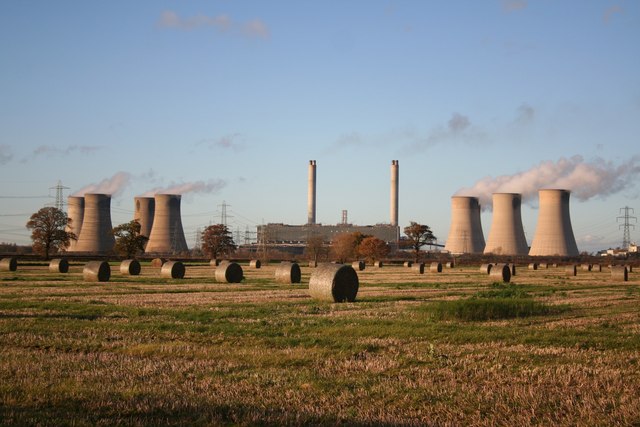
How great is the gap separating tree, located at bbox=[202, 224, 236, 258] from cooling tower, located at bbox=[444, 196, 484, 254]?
29371 millimetres

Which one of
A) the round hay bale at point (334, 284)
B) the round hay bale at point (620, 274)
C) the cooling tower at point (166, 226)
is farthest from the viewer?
the cooling tower at point (166, 226)

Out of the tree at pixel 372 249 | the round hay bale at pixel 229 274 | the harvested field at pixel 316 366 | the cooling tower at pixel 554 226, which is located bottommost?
the harvested field at pixel 316 366

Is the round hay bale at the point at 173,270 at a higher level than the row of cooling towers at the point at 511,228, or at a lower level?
lower

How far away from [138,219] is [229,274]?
72.7m

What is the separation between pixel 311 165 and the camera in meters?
130

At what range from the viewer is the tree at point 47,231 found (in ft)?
227

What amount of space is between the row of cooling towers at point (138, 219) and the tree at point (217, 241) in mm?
5811

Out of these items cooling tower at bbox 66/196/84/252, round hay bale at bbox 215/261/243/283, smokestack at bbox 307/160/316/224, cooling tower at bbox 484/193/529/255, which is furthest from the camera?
smokestack at bbox 307/160/316/224

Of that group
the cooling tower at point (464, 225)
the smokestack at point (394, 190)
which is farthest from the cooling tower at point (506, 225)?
the smokestack at point (394, 190)

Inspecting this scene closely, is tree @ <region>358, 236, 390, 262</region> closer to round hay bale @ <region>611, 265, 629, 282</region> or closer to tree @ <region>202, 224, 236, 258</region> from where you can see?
tree @ <region>202, 224, 236, 258</region>

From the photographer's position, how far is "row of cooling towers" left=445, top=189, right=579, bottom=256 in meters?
81.4

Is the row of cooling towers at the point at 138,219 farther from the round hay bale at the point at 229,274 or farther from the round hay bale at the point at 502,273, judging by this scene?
the round hay bale at the point at 502,273

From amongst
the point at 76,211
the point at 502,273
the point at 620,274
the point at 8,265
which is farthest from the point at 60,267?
the point at 76,211

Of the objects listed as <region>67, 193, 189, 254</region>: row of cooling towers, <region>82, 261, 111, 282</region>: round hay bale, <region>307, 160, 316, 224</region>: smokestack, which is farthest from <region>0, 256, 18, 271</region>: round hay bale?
<region>307, 160, 316, 224</region>: smokestack
